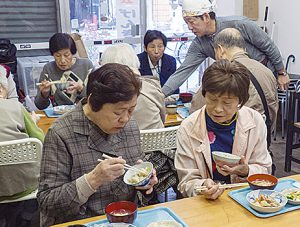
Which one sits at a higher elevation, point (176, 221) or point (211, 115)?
point (211, 115)

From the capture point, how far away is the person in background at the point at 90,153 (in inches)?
50.5

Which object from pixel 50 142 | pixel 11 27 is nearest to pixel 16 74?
pixel 11 27

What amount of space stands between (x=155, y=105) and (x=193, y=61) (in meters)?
1.24

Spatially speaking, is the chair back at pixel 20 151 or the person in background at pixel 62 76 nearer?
the chair back at pixel 20 151

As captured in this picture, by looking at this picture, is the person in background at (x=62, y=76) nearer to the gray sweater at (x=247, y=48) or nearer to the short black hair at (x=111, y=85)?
the gray sweater at (x=247, y=48)

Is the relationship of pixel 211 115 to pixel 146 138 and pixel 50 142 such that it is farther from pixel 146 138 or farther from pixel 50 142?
pixel 50 142

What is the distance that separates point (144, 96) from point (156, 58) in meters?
1.60

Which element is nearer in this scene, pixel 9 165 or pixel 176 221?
pixel 176 221

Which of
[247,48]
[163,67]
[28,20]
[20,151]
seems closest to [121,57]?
[20,151]

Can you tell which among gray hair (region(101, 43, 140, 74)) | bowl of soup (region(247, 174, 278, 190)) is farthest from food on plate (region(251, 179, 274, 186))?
gray hair (region(101, 43, 140, 74))

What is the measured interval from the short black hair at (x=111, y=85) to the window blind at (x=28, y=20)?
352cm

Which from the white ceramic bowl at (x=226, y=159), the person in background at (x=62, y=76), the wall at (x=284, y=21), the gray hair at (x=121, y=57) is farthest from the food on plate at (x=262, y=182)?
the wall at (x=284, y=21)

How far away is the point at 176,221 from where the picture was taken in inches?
47.9

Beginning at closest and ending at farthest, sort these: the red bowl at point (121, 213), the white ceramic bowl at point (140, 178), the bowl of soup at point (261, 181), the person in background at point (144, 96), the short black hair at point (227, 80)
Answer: the red bowl at point (121, 213) → the white ceramic bowl at point (140, 178) → the bowl of soup at point (261, 181) → the short black hair at point (227, 80) → the person in background at point (144, 96)
